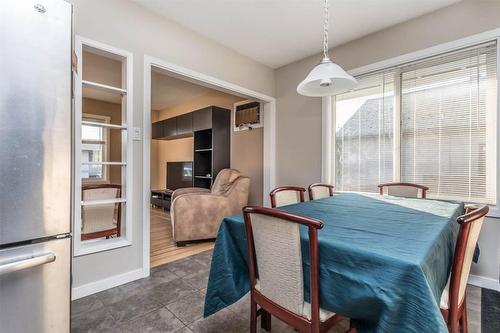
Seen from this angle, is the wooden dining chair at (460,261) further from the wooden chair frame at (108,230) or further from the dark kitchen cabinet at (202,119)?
the dark kitchen cabinet at (202,119)

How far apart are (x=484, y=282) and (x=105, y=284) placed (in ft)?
11.3

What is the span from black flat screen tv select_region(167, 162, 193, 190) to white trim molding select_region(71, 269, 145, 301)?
306cm

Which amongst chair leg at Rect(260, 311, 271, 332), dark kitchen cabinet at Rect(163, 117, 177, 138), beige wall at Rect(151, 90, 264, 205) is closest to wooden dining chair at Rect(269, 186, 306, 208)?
chair leg at Rect(260, 311, 271, 332)

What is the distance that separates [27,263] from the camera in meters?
0.79

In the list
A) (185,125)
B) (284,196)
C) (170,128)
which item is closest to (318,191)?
(284,196)

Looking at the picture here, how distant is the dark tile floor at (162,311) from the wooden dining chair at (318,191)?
122cm

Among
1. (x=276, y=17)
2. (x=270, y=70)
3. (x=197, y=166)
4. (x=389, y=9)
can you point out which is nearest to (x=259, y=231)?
(x=276, y=17)

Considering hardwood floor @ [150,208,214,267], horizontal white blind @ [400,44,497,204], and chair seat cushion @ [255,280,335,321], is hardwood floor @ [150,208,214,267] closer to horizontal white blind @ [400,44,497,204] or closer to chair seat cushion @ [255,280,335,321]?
chair seat cushion @ [255,280,335,321]

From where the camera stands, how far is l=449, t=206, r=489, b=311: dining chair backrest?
959 mm

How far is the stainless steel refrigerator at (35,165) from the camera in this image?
792 mm

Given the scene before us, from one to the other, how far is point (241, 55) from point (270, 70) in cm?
67

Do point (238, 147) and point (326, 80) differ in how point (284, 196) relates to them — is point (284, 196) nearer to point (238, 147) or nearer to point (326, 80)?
point (326, 80)

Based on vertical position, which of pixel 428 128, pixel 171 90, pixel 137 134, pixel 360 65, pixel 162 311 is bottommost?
pixel 162 311

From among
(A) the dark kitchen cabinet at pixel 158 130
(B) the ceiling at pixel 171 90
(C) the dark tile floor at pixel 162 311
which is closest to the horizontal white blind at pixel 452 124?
(C) the dark tile floor at pixel 162 311
